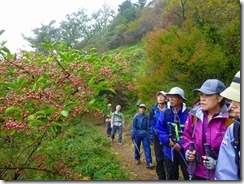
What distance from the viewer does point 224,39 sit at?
259cm

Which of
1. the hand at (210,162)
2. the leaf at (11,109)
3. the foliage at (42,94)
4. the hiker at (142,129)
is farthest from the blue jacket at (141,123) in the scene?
the leaf at (11,109)

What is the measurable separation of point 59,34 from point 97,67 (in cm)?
140

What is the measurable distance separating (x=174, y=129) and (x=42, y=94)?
86 cm

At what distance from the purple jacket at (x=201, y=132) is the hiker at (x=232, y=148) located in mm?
131

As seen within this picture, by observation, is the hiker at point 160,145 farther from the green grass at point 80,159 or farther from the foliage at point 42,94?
the foliage at point 42,94

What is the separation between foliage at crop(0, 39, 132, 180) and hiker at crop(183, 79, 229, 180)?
1.48ft

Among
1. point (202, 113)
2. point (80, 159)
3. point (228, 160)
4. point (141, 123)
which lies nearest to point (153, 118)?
point (141, 123)

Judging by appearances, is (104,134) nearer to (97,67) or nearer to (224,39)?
(224,39)

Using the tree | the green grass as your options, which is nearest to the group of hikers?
the green grass

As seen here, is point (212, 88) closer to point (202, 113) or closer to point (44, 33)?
point (202, 113)

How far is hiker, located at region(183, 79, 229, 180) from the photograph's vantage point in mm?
1101

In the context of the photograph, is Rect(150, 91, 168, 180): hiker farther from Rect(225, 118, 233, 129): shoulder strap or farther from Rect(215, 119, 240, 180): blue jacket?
Rect(215, 119, 240, 180): blue jacket

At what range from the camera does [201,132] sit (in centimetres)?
114

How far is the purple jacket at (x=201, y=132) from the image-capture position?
3.60ft
